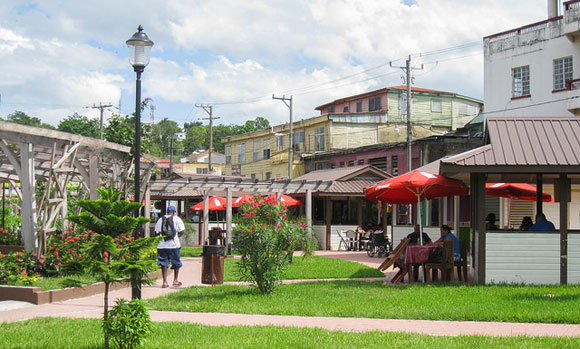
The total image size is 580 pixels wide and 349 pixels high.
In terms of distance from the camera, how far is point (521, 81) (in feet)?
103

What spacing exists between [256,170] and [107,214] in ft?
Answer: 165

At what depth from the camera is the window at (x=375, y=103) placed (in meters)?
53.9

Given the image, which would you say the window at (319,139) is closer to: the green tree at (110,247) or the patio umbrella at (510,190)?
the patio umbrella at (510,190)

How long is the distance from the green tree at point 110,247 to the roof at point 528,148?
7.94 meters

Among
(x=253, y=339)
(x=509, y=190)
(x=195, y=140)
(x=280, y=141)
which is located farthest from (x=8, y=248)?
(x=195, y=140)

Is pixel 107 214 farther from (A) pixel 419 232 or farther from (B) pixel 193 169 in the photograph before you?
(B) pixel 193 169

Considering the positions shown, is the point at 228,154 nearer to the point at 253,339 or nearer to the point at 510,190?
the point at 510,190

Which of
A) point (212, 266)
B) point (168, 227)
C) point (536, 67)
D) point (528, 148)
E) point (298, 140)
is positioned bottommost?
point (212, 266)

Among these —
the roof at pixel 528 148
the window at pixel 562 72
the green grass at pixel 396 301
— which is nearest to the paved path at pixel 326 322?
the green grass at pixel 396 301

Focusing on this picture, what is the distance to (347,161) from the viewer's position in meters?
43.7

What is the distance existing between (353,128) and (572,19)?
22.9 m

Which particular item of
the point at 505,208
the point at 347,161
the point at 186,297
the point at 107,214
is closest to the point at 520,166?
the point at 186,297

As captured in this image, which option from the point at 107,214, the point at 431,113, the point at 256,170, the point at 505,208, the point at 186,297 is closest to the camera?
the point at 107,214

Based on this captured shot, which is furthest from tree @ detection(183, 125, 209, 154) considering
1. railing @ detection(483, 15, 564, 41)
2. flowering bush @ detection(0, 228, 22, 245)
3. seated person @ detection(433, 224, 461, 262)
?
seated person @ detection(433, 224, 461, 262)
